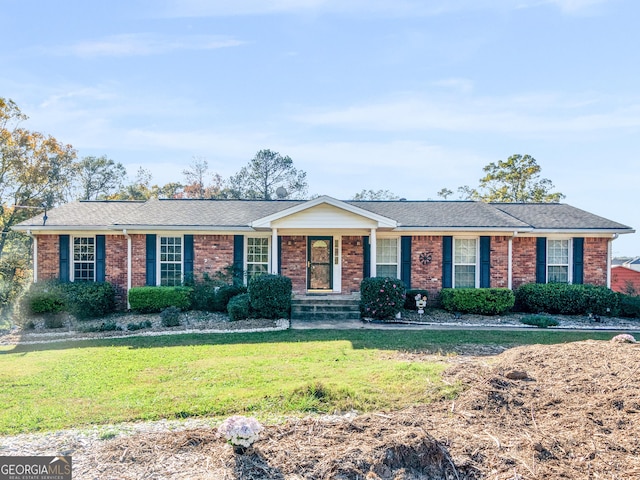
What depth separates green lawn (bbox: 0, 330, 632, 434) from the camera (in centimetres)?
478

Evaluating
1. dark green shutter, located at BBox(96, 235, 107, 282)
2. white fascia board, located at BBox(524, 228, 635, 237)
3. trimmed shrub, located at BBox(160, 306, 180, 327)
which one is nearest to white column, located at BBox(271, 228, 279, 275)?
trimmed shrub, located at BBox(160, 306, 180, 327)

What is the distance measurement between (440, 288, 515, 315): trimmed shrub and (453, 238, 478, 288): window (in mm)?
951

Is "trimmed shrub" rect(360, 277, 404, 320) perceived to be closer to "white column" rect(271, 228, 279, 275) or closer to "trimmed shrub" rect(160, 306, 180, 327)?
"white column" rect(271, 228, 279, 275)

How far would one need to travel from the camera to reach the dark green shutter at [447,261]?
1423 cm

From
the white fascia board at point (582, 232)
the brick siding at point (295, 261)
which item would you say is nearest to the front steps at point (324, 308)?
the brick siding at point (295, 261)

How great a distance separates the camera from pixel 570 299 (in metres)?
13.2

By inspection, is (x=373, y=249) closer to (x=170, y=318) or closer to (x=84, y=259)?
(x=170, y=318)

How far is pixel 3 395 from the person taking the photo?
5.50m

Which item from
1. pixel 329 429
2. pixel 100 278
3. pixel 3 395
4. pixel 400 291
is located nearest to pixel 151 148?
pixel 100 278

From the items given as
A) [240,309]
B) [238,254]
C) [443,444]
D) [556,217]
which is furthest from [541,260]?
[443,444]

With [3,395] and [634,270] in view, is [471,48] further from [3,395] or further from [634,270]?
[634,270]

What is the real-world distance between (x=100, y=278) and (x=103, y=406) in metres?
10.3

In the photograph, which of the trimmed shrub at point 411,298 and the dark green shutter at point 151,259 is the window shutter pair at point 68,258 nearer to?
the dark green shutter at point 151,259

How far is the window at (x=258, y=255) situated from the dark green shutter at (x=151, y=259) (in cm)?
312
